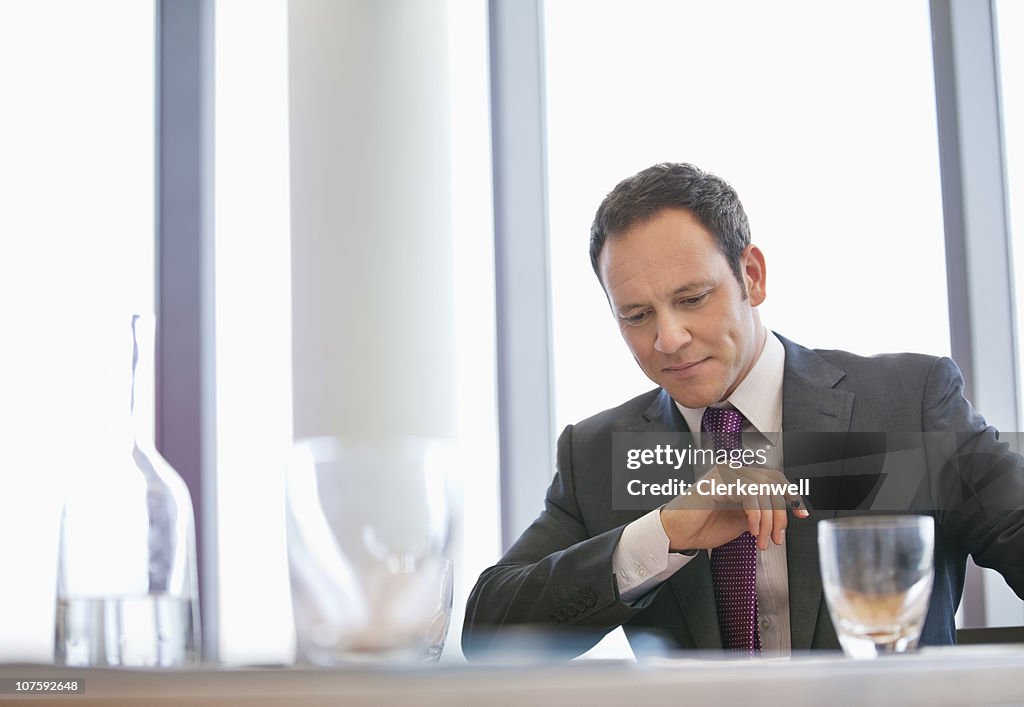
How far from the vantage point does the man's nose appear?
4.43ft

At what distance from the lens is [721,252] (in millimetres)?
1375

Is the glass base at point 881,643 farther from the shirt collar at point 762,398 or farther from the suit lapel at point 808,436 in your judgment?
the shirt collar at point 762,398

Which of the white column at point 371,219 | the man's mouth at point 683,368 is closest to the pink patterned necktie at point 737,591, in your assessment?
the man's mouth at point 683,368

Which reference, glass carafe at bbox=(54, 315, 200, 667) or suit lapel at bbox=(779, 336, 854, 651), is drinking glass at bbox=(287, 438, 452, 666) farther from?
suit lapel at bbox=(779, 336, 854, 651)

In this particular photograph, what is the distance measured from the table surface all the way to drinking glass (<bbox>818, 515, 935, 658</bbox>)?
122 millimetres

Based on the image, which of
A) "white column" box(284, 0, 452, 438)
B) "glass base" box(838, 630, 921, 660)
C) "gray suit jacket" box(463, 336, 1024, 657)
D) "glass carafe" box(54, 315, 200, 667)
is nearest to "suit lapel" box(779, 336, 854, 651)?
"gray suit jacket" box(463, 336, 1024, 657)

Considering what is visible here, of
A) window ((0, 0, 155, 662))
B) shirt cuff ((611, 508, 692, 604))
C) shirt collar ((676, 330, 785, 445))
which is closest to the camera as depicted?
shirt cuff ((611, 508, 692, 604))

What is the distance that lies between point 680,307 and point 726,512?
426mm

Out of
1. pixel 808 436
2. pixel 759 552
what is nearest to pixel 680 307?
pixel 808 436

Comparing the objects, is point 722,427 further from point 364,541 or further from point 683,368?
point 364,541

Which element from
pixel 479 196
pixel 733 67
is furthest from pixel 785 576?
pixel 733 67

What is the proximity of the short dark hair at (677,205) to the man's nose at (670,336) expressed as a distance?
0.12 meters

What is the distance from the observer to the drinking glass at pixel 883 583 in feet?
1.53

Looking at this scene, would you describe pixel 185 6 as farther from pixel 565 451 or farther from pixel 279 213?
pixel 565 451
